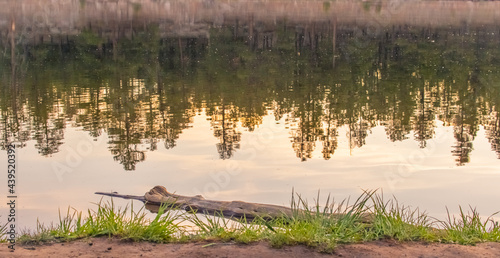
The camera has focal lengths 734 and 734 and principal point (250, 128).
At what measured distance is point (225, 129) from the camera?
73.2ft

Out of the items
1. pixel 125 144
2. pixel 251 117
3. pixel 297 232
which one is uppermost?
pixel 297 232

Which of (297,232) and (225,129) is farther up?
(297,232)

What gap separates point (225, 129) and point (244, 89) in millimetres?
9514

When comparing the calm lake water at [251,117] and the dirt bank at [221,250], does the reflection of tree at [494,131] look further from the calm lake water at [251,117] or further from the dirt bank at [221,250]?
the dirt bank at [221,250]

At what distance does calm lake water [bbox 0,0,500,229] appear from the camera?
15953mm

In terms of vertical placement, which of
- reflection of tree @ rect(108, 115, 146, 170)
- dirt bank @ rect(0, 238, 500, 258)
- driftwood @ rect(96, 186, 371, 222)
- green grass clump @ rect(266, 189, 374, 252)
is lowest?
reflection of tree @ rect(108, 115, 146, 170)

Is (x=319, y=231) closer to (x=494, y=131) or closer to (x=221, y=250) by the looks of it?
(x=221, y=250)

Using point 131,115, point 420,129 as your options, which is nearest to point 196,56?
point 131,115

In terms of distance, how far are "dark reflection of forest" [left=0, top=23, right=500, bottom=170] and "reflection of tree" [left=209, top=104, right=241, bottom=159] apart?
1.8 inches

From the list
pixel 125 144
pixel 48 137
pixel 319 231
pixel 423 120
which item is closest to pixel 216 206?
Answer: pixel 319 231

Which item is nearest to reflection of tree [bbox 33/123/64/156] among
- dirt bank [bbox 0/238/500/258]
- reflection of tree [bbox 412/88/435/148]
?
reflection of tree [bbox 412/88/435/148]

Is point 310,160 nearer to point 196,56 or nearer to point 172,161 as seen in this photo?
point 172,161

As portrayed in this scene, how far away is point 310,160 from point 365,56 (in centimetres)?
2926

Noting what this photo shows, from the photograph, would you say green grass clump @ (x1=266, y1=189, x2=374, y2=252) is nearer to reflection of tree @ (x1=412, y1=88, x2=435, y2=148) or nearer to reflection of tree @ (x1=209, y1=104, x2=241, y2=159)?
reflection of tree @ (x1=209, y1=104, x2=241, y2=159)
